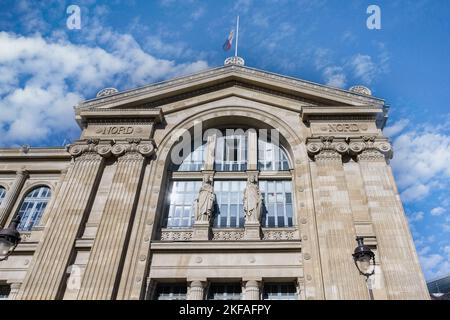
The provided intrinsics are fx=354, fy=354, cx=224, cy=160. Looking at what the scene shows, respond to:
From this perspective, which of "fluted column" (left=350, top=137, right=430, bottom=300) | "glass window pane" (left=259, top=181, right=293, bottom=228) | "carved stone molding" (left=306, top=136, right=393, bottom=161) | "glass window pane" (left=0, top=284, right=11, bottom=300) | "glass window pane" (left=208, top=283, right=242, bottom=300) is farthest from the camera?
"carved stone molding" (left=306, top=136, right=393, bottom=161)

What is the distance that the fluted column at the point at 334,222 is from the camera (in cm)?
1297

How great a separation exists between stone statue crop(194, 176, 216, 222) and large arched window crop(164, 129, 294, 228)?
1.80ft

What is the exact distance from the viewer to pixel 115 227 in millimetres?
14883

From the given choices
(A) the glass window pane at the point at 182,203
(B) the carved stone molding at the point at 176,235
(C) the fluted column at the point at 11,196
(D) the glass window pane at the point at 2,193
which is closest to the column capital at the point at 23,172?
(C) the fluted column at the point at 11,196

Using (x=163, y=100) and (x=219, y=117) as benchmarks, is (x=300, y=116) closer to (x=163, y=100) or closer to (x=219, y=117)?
(x=219, y=117)

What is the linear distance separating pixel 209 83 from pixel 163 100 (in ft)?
9.39

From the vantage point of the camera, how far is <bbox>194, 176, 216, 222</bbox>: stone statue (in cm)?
1586

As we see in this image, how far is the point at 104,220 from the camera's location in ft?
49.6

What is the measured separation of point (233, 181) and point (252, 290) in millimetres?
5686

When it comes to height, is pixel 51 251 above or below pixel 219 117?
below

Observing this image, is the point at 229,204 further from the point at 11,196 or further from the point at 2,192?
the point at 2,192

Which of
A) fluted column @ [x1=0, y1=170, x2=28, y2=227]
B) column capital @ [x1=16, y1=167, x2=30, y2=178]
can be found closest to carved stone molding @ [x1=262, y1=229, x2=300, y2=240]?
fluted column @ [x1=0, y1=170, x2=28, y2=227]

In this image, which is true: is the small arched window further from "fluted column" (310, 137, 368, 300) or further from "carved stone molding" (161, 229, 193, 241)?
"fluted column" (310, 137, 368, 300)
